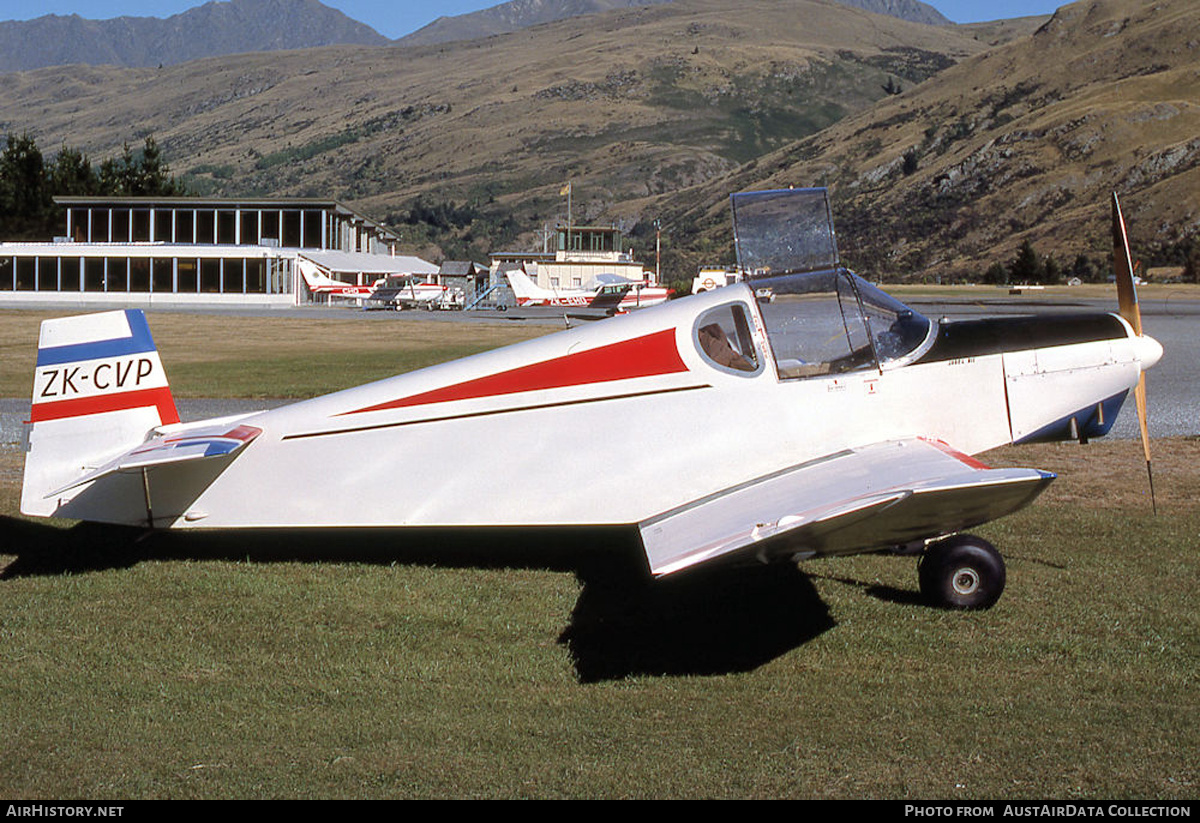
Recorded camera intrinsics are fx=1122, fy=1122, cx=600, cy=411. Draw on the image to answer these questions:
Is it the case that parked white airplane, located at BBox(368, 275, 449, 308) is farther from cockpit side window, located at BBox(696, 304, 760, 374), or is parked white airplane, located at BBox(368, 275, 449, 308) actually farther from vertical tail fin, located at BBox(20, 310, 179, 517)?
cockpit side window, located at BBox(696, 304, 760, 374)

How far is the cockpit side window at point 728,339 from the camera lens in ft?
23.3

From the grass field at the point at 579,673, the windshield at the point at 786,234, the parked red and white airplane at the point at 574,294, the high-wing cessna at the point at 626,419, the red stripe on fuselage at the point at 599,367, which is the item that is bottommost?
the grass field at the point at 579,673

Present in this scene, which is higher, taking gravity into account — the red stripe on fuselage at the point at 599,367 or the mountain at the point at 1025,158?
the mountain at the point at 1025,158

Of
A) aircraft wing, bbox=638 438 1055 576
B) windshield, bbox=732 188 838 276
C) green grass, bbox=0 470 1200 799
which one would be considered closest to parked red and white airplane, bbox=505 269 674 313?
windshield, bbox=732 188 838 276

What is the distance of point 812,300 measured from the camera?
7.28 meters

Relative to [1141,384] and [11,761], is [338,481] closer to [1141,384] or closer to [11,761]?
[11,761]

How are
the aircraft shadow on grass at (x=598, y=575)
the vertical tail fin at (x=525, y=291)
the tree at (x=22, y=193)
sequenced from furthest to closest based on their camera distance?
1. the tree at (x=22, y=193)
2. the vertical tail fin at (x=525, y=291)
3. the aircraft shadow on grass at (x=598, y=575)

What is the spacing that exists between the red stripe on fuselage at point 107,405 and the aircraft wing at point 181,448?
26cm

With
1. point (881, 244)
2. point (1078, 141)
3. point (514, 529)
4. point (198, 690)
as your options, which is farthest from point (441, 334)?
point (1078, 141)

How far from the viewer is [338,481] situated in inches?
283

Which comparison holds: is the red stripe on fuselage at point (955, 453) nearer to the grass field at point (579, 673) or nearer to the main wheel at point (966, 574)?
the main wheel at point (966, 574)

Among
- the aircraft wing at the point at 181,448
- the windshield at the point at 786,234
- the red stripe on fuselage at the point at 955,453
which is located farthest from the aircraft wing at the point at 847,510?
the aircraft wing at the point at 181,448

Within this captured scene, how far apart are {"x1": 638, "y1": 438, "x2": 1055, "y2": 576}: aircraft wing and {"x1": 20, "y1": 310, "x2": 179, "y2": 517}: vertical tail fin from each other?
3590 millimetres

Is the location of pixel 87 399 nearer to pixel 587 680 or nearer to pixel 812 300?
pixel 587 680
